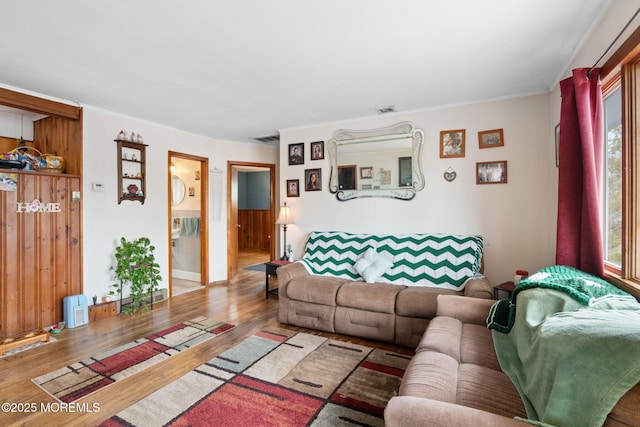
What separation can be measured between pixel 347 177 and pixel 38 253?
342cm

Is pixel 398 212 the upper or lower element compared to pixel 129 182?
lower

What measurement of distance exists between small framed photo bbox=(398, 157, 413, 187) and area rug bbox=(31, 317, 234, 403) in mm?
2510

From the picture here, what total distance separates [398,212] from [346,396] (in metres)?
2.29

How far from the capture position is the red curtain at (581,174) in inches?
74.2

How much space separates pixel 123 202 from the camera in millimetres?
3789

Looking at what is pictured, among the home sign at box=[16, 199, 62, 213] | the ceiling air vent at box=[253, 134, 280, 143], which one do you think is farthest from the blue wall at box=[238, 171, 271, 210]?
the home sign at box=[16, 199, 62, 213]

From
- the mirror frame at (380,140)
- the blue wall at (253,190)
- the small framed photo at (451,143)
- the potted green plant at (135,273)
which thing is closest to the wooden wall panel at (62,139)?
the potted green plant at (135,273)

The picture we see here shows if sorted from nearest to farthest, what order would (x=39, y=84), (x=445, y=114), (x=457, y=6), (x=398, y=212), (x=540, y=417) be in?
(x=540, y=417) → (x=457, y=6) → (x=39, y=84) → (x=445, y=114) → (x=398, y=212)

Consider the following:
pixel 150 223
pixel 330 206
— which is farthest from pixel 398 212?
pixel 150 223

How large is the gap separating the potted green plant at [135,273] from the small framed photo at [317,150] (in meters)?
2.35

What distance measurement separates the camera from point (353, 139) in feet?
13.2

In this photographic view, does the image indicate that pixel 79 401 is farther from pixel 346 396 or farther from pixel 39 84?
pixel 39 84

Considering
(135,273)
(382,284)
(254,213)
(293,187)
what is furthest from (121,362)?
(254,213)

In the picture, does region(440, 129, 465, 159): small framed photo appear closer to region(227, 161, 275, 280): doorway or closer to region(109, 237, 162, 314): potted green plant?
region(109, 237, 162, 314): potted green plant
